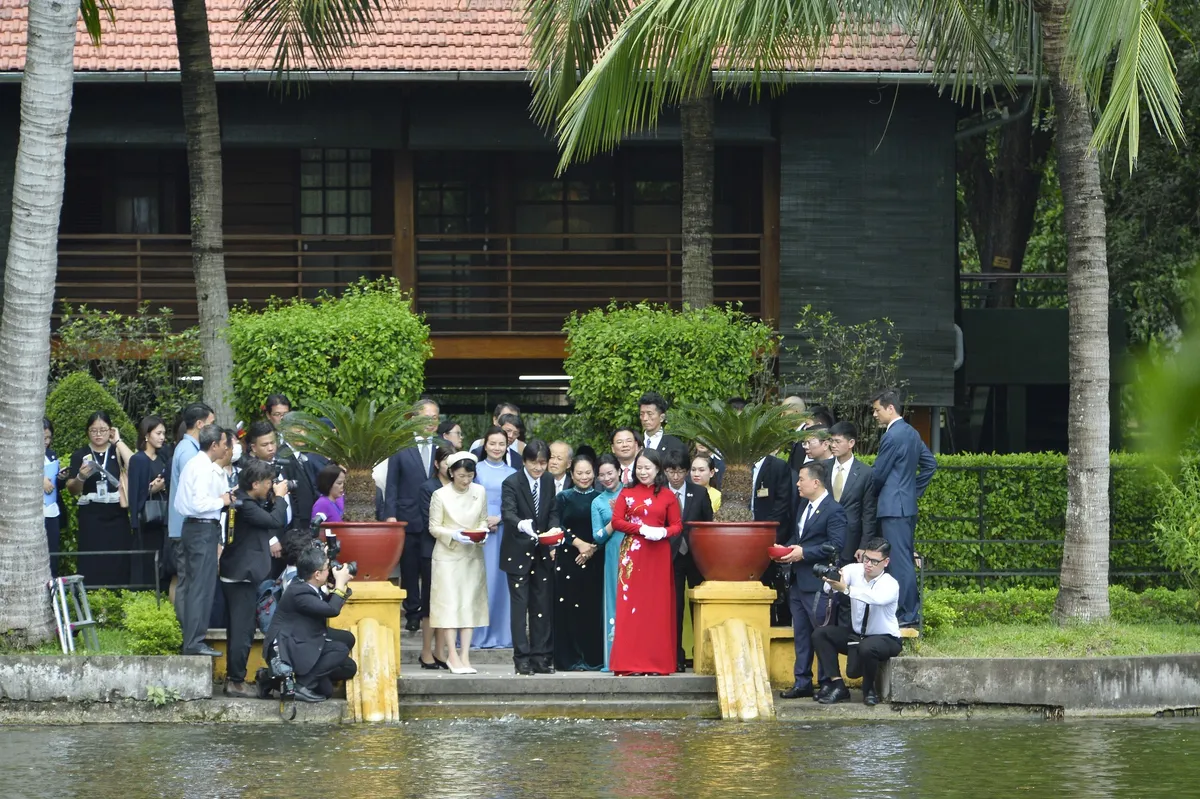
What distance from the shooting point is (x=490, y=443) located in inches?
520

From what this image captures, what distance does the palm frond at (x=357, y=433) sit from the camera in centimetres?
1212

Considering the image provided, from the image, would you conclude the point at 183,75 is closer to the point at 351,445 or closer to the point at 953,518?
the point at 351,445

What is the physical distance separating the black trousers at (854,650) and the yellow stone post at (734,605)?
1.83 ft

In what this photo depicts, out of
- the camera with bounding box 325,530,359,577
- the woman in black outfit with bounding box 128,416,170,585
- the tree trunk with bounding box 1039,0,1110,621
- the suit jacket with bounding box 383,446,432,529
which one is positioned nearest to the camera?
the camera with bounding box 325,530,359,577

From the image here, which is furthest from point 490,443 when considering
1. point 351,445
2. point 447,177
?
point 447,177

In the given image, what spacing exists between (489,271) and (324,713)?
37.8 feet

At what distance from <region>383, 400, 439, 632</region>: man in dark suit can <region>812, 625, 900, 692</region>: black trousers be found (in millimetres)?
3345

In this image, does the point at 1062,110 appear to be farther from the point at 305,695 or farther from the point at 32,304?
the point at 32,304

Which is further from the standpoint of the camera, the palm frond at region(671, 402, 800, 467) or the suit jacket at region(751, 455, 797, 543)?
the suit jacket at region(751, 455, 797, 543)

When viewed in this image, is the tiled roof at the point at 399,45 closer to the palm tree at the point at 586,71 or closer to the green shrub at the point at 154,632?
the palm tree at the point at 586,71

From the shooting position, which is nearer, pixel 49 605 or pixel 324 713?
pixel 324 713

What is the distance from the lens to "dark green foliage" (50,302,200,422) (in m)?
18.8

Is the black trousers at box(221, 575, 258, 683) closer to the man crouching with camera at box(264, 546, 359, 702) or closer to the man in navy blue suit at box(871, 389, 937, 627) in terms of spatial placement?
the man crouching with camera at box(264, 546, 359, 702)

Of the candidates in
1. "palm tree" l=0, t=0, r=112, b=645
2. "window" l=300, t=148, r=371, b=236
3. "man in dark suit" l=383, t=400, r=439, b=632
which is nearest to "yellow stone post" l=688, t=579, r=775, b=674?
"man in dark suit" l=383, t=400, r=439, b=632
